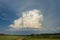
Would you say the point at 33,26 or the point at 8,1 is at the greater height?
the point at 8,1

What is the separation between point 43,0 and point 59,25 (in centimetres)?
76

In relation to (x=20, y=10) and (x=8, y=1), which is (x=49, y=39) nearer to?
(x=20, y=10)

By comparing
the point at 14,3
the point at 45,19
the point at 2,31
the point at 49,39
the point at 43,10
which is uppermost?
the point at 14,3

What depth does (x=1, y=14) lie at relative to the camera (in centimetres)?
312

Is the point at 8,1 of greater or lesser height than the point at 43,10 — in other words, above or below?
above

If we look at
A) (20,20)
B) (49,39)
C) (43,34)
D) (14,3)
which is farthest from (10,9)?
(49,39)

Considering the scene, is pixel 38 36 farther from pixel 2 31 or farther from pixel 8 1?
pixel 8 1

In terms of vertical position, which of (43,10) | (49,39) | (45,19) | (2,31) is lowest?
(49,39)

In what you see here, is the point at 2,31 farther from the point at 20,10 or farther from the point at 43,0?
the point at 43,0

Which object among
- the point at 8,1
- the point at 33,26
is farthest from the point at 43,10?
the point at 8,1

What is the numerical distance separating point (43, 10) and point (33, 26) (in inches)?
19.2

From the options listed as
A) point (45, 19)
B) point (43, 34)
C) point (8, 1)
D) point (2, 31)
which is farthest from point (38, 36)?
point (8, 1)

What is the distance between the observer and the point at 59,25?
3.07 meters

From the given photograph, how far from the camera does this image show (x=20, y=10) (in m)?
3.12
